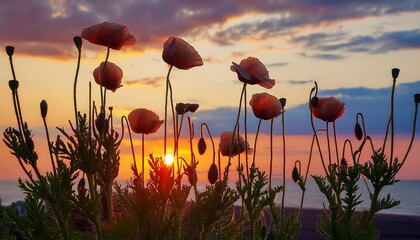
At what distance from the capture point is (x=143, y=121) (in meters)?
3.38

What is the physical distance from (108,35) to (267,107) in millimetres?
967

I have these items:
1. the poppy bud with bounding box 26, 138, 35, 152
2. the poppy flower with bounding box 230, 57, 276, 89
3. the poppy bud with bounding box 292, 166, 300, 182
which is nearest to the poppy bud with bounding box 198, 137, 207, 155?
the poppy flower with bounding box 230, 57, 276, 89

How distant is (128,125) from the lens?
11.4ft

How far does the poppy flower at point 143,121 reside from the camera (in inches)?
133

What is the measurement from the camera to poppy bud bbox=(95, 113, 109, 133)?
2979 millimetres

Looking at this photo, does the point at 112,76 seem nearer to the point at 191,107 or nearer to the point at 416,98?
the point at 191,107

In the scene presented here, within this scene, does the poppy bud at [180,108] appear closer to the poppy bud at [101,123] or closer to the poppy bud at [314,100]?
the poppy bud at [101,123]

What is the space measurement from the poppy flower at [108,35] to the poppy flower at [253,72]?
1.76 feet

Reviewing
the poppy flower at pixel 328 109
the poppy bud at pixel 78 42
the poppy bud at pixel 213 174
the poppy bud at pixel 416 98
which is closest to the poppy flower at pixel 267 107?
the poppy flower at pixel 328 109

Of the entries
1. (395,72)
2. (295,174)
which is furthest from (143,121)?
(395,72)

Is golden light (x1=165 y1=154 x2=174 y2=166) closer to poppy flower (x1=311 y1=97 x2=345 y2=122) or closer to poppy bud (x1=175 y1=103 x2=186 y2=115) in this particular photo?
poppy bud (x1=175 y1=103 x2=186 y2=115)

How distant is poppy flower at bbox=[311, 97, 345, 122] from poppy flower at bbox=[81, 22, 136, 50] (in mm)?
1245

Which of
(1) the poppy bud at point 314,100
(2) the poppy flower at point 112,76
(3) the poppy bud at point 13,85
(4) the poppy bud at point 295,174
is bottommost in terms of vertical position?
(4) the poppy bud at point 295,174

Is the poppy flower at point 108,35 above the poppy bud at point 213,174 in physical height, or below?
above
